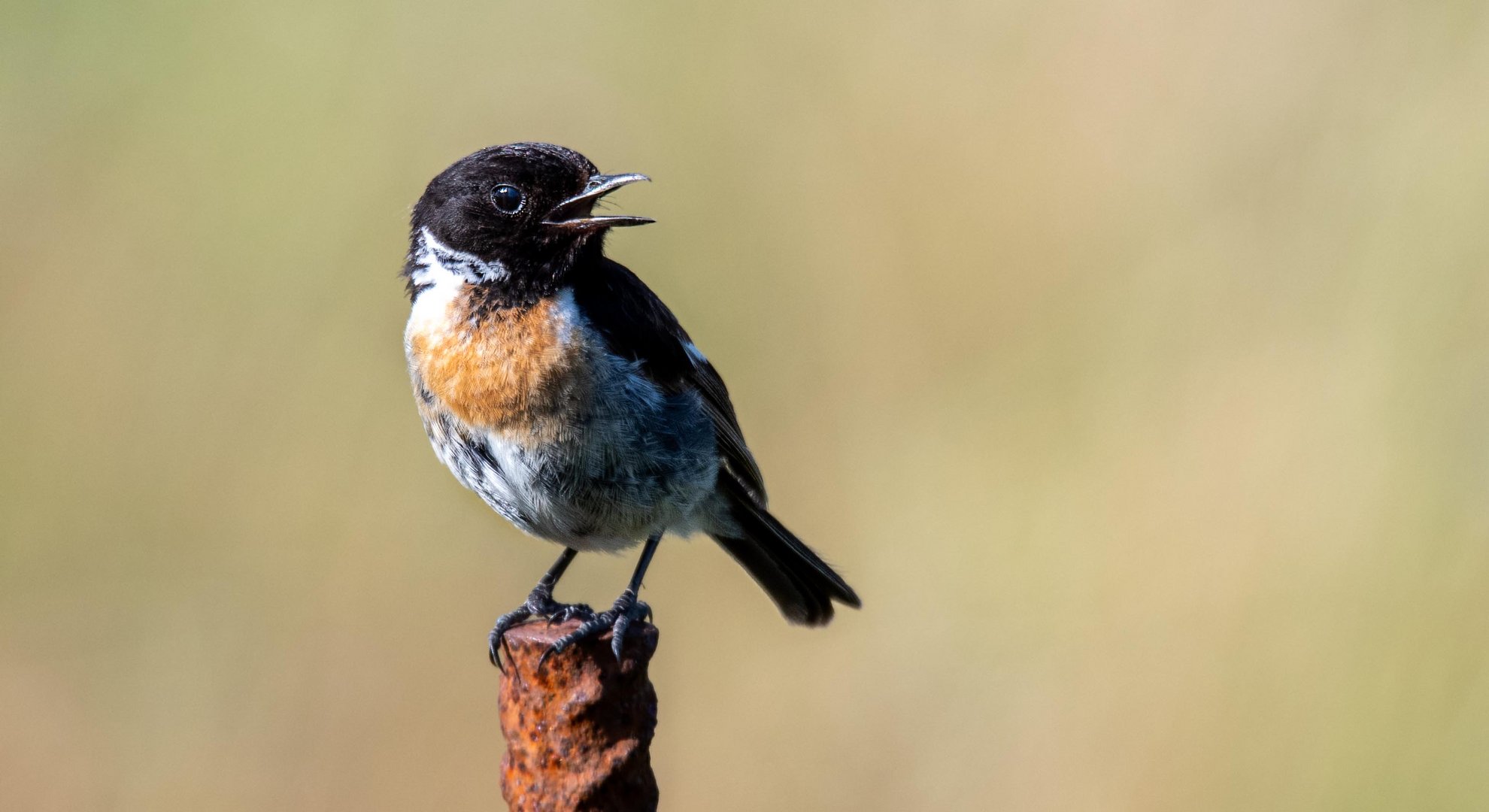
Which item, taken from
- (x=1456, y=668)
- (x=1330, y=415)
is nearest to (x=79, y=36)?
(x=1330, y=415)

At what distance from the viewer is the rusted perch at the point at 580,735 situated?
226 centimetres

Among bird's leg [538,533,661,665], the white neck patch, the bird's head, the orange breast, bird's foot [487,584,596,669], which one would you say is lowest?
bird's foot [487,584,596,669]

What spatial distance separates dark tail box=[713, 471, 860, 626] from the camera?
14.3ft

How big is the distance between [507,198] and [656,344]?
1.87ft

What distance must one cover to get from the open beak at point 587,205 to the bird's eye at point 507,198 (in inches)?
3.7

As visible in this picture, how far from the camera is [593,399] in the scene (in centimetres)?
371

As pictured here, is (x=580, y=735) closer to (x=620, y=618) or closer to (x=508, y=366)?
(x=620, y=618)

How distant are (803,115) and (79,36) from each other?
3.02 metres

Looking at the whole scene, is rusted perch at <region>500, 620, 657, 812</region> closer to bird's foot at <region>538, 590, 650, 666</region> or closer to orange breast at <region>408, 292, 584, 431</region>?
bird's foot at <region>538, 590, 650, 666</region>

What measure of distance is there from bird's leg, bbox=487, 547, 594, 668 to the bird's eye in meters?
1.08

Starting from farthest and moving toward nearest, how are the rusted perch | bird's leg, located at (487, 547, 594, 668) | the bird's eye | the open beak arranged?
the bird's eye, the open beak, bird's leg, located at (487, 547, 594, 668), the rusted perch

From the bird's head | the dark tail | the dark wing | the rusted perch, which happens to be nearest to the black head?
the bird's head

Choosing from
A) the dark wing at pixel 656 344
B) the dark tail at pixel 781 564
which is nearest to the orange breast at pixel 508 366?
the dark wing at pixel 656 344

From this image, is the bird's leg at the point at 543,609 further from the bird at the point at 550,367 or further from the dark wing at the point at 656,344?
the dark wing at the point at 656,344
